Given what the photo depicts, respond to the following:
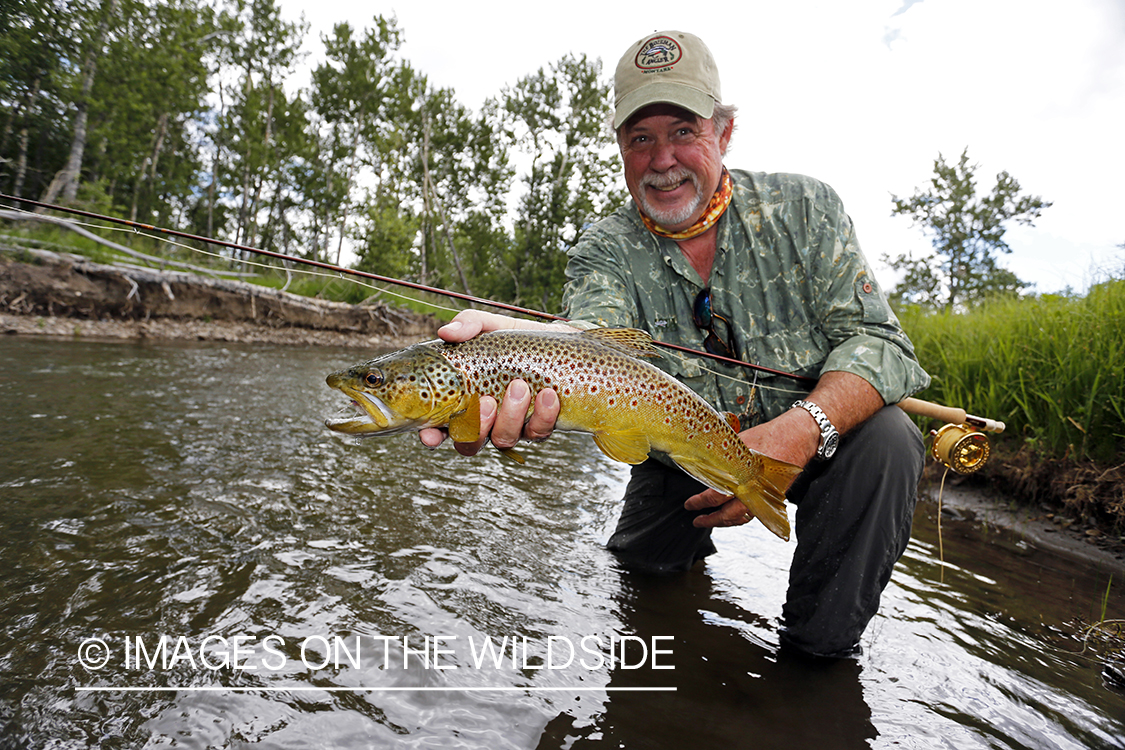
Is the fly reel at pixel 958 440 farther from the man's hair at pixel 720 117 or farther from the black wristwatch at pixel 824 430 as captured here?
the man's hair at pixel 720 117

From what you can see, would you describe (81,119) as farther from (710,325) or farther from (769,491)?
(769,491)

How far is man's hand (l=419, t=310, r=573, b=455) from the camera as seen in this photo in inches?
82.4

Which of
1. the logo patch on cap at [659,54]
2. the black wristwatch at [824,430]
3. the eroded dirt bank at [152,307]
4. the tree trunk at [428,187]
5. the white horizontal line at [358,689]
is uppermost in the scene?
the tree trunk at [428,187]

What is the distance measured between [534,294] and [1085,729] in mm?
35417

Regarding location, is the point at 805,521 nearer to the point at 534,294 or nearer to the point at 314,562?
the point at 314,562

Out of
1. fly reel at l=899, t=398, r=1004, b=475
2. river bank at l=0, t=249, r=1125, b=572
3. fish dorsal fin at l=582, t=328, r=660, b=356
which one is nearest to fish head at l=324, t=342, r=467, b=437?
fish dorsal fin at l=582, t=328, r=660, b=356

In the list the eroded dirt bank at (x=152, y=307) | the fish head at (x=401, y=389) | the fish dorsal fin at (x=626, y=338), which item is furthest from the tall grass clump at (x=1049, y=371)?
the eroded dirt bank at (x=152, y=307)

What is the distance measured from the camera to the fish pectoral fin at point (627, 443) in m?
2.23

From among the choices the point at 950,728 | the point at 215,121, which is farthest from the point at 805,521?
the point at 215,121

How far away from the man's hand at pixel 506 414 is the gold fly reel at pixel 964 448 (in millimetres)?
2429

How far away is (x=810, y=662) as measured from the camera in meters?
2.54

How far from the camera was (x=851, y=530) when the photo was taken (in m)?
2.60

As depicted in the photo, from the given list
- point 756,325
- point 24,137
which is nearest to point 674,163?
point 756,325

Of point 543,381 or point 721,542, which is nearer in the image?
point 543,381
